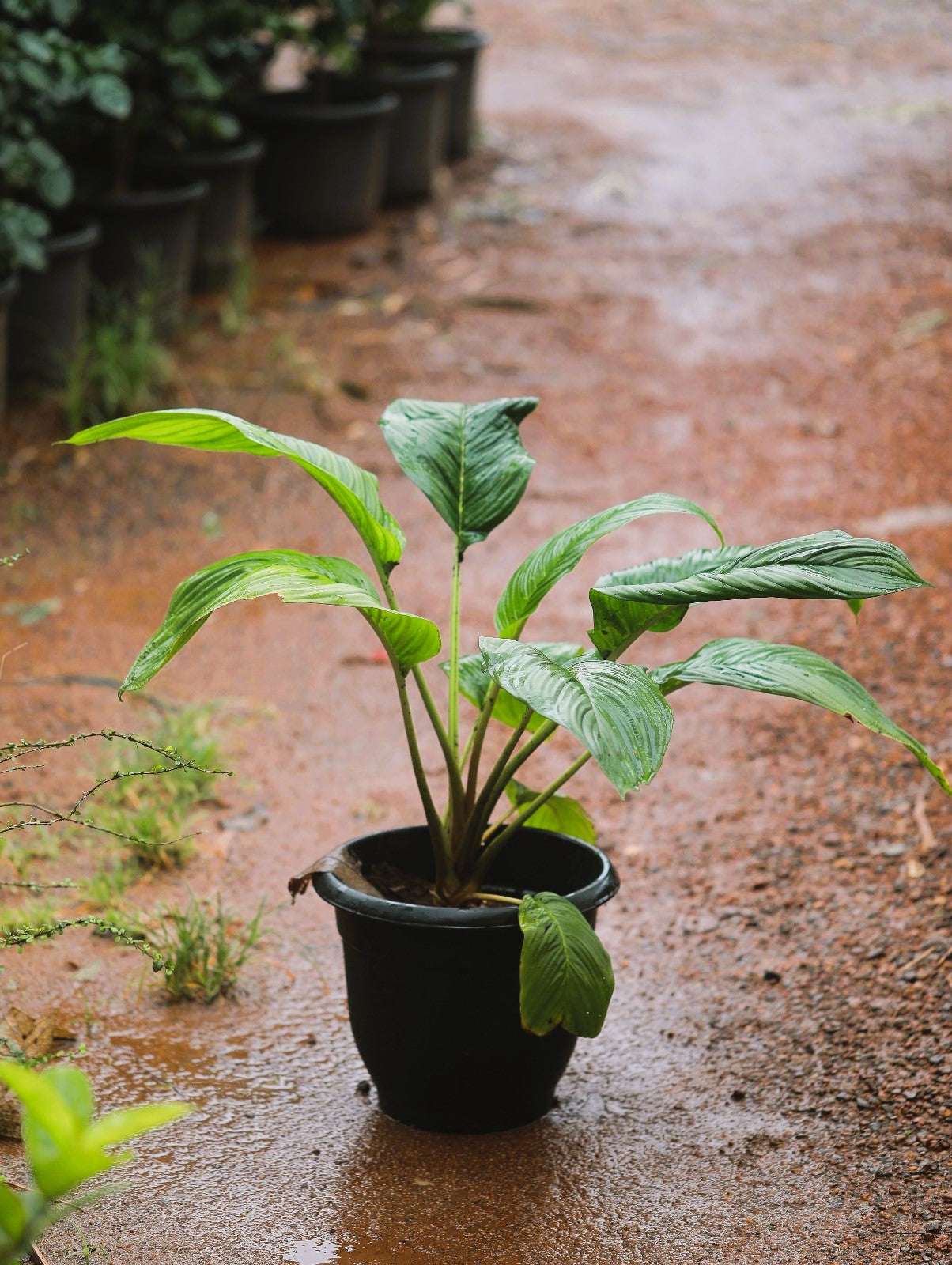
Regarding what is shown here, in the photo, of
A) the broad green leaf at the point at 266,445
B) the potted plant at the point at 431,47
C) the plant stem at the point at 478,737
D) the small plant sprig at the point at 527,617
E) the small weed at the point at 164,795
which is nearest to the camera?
the small plant sprig at the point at 527,617

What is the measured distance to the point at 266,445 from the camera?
1.68m

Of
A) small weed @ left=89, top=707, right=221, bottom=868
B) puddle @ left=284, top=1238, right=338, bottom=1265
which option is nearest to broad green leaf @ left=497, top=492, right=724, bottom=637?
puddle @ left=284, top=1238, right=338, bottom=1265

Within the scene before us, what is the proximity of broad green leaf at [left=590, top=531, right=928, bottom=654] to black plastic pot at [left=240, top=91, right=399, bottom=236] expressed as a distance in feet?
15.5

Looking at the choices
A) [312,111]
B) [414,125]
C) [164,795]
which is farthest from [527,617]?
[414,125]

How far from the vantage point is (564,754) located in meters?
3.12

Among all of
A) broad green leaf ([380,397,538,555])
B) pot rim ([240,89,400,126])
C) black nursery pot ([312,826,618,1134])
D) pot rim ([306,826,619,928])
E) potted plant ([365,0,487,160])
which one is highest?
potted plant ([365,0,487,160])

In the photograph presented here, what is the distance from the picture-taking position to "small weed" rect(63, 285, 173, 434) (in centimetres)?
429

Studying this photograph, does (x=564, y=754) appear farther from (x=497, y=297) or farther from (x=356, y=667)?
(x=497, y=297)

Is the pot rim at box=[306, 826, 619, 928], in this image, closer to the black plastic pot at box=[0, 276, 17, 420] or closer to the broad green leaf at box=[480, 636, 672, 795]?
the broad green leaf at box=[480, 636, 672, 795]

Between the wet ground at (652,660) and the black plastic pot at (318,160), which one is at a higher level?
the black plastic pot at (318,160)

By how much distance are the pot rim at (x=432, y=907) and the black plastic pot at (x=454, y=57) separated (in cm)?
577

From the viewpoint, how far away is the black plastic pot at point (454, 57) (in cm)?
700

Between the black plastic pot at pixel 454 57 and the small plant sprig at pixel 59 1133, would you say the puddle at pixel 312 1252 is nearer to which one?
the small plant sprig at pixel 59 1133

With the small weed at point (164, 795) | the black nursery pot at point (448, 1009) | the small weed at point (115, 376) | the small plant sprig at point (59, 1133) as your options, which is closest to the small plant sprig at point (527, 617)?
the black nursery pot at point (448, 1009)
